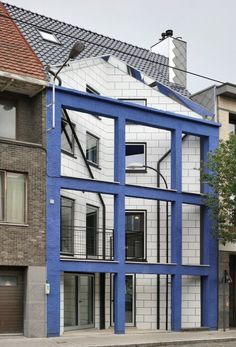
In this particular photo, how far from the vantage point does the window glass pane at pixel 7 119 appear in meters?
20.0

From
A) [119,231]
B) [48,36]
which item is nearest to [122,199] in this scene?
[119,231]

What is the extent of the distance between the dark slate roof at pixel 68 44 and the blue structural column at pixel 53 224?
3.15 meters

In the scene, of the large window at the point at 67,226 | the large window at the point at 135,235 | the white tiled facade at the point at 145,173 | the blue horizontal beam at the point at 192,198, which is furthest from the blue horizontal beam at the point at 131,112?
the large window at the point at 135,235

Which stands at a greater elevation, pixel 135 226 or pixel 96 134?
pixel 96 134

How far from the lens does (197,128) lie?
23.8 meters

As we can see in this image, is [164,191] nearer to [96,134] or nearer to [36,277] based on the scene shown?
[96,134]

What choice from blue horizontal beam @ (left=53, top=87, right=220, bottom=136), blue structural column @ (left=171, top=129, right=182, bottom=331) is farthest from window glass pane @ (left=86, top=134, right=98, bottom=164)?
blue structural column @ (left=171, top=129, right=182, bottom=331)

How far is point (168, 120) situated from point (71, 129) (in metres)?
3.56

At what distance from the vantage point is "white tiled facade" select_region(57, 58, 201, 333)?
74.7 feet

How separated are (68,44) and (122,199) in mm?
7135

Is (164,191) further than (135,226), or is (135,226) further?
(135,226)

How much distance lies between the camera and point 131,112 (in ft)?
72.8

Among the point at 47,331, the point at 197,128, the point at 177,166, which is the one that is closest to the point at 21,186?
the point at 47,331

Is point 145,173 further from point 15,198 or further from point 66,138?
point 15,198
